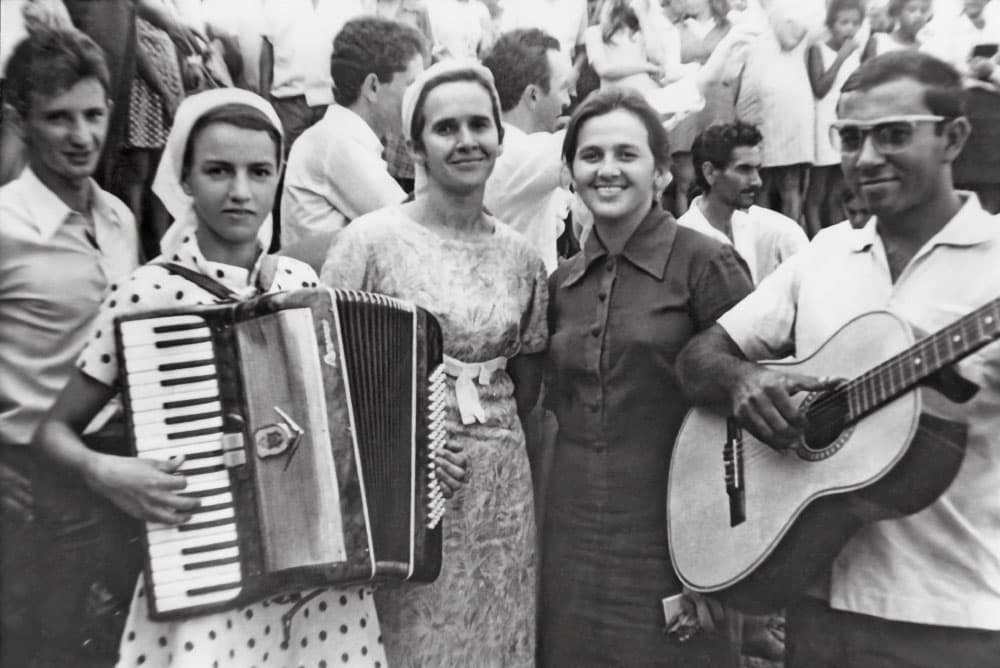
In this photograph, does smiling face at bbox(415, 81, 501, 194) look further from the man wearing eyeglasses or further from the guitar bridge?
the guitar bridge

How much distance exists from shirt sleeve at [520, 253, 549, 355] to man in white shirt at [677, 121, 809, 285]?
488 mm

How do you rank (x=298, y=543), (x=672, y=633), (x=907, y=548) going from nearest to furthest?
1. (x=298, y=543)
2. (x=907, y=548)
3. (x=672, y=633)

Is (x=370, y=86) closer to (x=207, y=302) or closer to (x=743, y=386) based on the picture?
(x=207, y=302)

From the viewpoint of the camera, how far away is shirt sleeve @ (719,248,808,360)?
2646 millimetres

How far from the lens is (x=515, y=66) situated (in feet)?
10.3

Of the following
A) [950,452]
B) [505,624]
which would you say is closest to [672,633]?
[505,624]

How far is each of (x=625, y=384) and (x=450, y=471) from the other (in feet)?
1.71

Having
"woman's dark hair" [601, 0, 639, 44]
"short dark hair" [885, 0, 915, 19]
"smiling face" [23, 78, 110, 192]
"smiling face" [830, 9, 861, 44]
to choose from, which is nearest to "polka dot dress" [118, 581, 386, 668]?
"smiling face" [23, 78, 110, 192]

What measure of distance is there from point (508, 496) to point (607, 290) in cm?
60

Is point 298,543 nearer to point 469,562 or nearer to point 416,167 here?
point 469,562

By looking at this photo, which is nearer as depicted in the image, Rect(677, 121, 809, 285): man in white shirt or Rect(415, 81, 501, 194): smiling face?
Rect(415, 81, 501, 194): smiling face

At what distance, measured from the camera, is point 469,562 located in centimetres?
276

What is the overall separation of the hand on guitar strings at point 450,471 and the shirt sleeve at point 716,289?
2.31 feet

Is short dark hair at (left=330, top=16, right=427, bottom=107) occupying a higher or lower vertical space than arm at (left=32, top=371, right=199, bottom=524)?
higher
